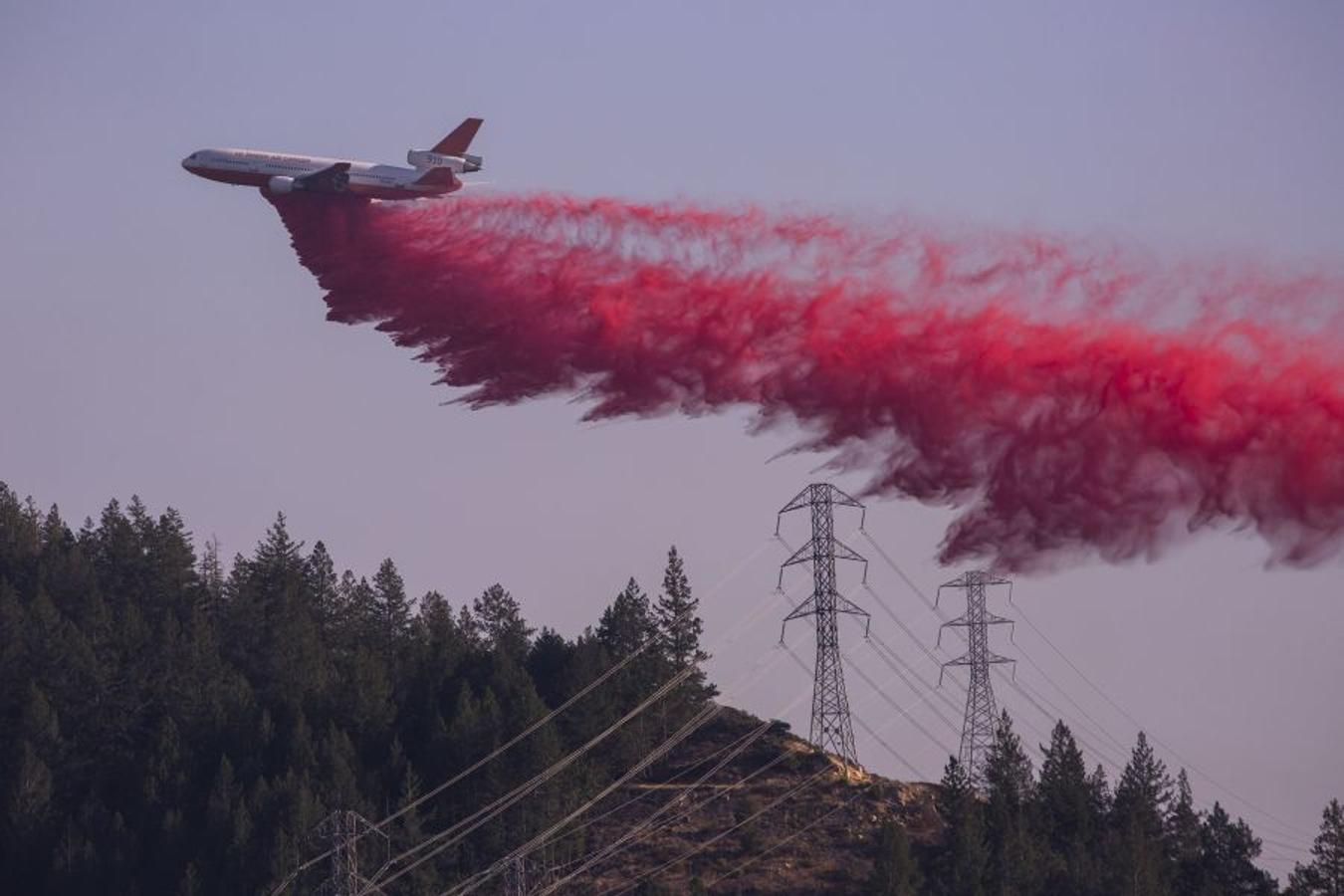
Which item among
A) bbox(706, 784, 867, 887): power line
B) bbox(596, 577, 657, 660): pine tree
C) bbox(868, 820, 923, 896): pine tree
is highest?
bbox(596, 577, 657, 660): pine tree

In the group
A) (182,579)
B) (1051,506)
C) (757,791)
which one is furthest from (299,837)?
(182,579)

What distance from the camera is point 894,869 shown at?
83.3m

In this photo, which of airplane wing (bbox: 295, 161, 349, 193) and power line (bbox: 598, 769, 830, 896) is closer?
airplane wing (bbox: 295, 161, 349, 193)

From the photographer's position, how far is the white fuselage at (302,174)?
87.1 metres

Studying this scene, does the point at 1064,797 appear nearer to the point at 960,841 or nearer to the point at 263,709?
the point at 960,841

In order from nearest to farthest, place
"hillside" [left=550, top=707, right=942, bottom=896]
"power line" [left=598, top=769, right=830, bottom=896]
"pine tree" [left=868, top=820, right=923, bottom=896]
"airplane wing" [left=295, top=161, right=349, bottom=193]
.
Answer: "pine tree" [left=868, top=820, right=923, bottom=896], "airplane wing" [left=295, top=161, right=349, bottom=193], "power line" [left=598, top=769, right=830, bottom=896], "hillside" [left=550, top=707, right=942, bottom=896]

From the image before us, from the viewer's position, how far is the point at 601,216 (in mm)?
84438

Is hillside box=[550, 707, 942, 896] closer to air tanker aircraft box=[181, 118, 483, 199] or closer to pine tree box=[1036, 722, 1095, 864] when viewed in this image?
pine tree box=[1036, 722, 1095, 864]

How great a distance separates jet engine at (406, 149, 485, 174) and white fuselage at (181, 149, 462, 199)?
457mm

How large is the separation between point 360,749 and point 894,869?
29322mm

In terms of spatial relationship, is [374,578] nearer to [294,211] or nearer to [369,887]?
[294,211]

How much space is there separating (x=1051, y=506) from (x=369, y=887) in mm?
22533

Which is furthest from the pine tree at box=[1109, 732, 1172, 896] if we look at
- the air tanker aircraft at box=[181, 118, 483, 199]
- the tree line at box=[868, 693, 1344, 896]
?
the air tanker aircraft at box=[181, 118, 483, 199]

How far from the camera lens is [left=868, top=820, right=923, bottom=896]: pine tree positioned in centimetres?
8294
